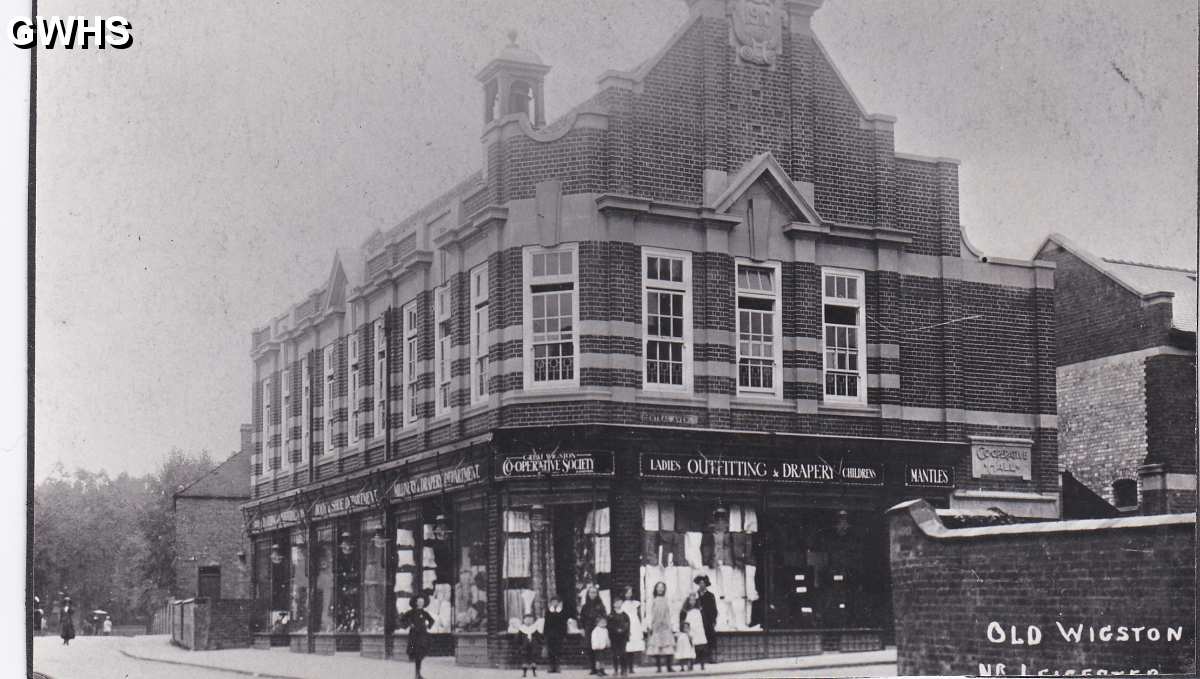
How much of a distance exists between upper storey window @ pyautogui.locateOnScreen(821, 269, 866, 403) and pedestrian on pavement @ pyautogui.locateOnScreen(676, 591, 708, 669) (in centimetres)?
342

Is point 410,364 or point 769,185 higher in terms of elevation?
point 769,185

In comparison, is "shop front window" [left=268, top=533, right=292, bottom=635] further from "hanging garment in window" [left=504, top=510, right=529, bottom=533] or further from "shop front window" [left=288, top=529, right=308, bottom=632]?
"hanging garment in window" [left=504, top=510, right=529, bottom=533]

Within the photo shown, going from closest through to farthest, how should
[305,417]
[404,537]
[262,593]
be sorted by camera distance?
[262,593] → [305,417] → [404,537]

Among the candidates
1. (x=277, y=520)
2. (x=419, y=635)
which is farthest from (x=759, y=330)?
(x=277, y=520)

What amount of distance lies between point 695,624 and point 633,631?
1.02 meters

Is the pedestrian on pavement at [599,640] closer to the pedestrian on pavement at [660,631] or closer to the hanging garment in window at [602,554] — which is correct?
the pedestrian on pavement at [660,631]

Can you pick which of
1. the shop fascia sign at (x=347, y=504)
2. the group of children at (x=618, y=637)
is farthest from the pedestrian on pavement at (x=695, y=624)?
the shop fascia sign at (x=347, y=504)

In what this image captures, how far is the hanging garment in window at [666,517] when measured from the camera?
64.5 ft

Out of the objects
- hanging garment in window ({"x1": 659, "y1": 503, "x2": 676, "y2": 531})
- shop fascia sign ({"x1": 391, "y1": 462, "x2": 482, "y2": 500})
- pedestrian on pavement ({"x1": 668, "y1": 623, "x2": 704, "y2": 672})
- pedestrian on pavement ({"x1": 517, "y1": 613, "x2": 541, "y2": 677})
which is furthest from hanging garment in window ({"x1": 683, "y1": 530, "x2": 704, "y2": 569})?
shop fascia sign ({"x1": 391, "y1": 462, "x2": 482, "y2": 500})

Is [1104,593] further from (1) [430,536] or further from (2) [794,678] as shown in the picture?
(1) [430,536]

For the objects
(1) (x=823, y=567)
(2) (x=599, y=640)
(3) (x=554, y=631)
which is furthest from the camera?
(1) (x=823, y=567)

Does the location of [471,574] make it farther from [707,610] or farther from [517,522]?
[707,610]

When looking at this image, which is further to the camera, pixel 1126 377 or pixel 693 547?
pixel 1126 377

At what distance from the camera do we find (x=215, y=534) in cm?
2038
